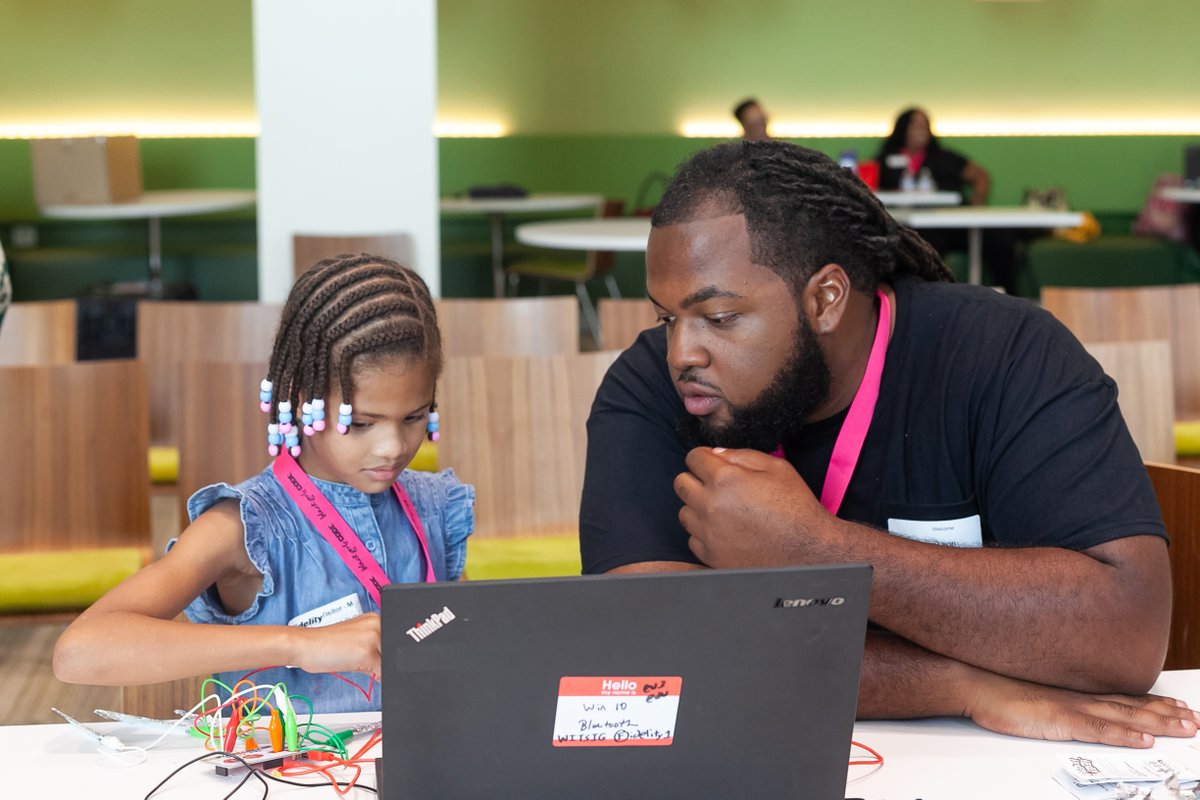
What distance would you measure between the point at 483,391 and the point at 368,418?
1.09 metres

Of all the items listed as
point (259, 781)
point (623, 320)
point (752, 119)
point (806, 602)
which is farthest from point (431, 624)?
point (752, 119)

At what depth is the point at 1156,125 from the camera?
9219mm

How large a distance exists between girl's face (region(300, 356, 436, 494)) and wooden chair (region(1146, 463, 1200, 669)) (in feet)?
3.22

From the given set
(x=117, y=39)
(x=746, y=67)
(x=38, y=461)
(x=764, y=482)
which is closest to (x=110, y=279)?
(x=117, y=39)

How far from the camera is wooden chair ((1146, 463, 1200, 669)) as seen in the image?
5.49 feet

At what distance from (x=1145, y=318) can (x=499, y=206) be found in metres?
4.56

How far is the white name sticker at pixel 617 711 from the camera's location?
3.00 ft

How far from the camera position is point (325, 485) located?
5.41 feet

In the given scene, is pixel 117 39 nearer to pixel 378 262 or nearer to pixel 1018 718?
pixel 378 262

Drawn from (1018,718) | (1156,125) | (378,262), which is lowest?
(1018,718)

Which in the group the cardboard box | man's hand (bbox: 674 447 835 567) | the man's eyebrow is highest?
the cardboard box

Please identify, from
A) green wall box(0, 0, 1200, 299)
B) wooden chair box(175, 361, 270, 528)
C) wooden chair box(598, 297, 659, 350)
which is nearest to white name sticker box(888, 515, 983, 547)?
wooden chair box(175, 361, 270, 528)

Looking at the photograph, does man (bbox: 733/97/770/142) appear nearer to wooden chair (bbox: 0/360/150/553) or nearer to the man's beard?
wooden chair (bbox: 0/360/150/553)

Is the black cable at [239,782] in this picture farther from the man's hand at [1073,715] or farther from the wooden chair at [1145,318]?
the wooden chair at [1145,318]
